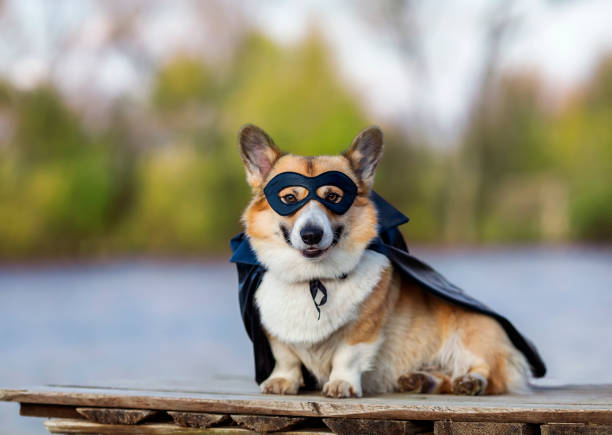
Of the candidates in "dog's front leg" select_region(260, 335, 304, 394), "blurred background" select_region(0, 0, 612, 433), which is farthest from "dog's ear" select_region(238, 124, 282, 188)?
"blurred background" select_region(0, 0, 612, 433)

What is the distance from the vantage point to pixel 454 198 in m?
12.7

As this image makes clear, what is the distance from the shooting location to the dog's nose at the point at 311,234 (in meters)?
2.56

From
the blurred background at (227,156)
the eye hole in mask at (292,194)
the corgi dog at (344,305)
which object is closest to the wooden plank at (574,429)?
the corgi dog at (344,305)

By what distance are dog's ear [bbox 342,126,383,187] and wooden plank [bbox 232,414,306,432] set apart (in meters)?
0.93

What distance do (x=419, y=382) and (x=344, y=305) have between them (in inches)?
16.8

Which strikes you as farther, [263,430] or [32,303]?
[32,303]

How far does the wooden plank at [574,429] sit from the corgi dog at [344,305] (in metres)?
0.51

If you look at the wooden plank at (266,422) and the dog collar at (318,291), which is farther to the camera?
the dog collar at (318,291)

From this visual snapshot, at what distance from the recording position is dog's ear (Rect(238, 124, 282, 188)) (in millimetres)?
2891

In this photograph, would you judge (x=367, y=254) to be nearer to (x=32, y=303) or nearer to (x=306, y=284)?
(x=306, y=284)

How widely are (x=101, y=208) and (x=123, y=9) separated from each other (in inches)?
133

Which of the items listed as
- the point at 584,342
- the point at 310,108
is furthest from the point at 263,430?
the point at 310,108

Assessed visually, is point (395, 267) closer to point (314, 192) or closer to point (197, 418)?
point (314, 192)

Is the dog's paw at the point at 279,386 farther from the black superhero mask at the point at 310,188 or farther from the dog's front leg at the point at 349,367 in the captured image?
the black superhero mask at the point at 310,188
